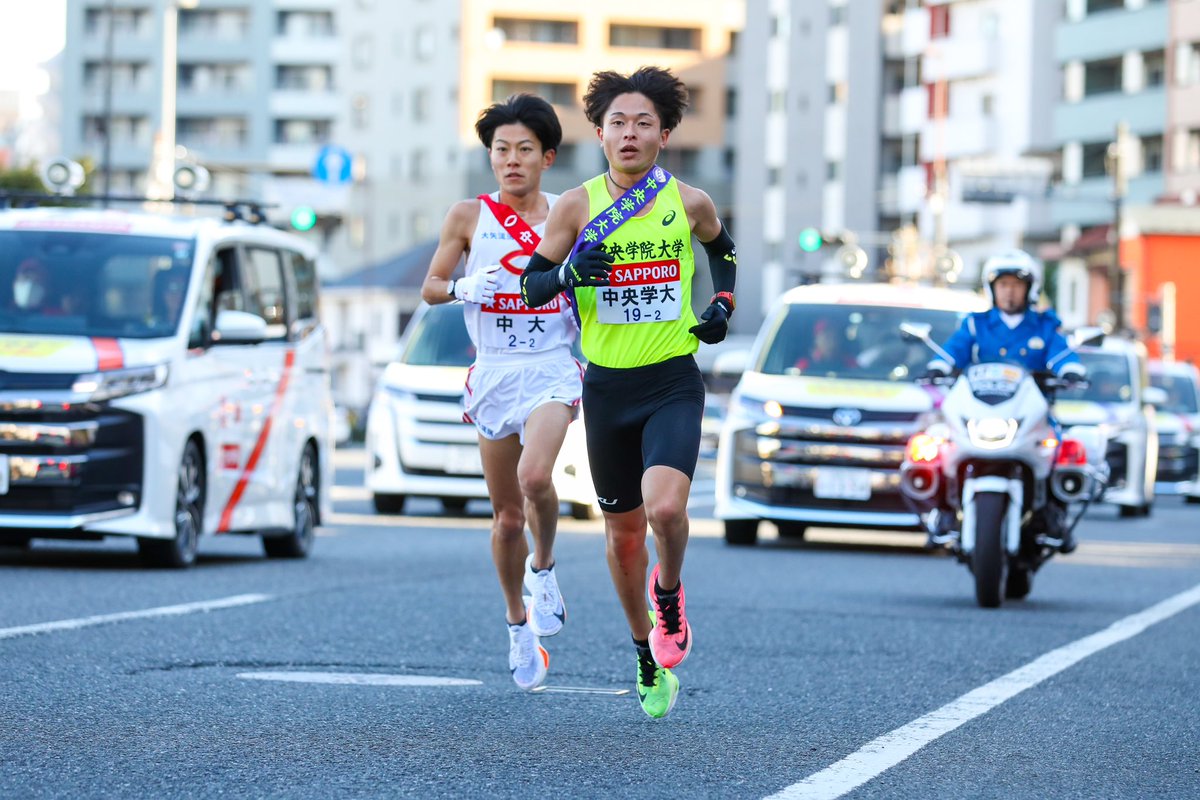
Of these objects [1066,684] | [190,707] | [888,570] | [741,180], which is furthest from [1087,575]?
[741,180]

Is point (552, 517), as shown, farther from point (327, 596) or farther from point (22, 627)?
point (327, 596)

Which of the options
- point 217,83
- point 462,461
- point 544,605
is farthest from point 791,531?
point 217,83

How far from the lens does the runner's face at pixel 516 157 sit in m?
8.80

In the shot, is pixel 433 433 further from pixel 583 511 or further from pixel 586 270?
pixel 586 270

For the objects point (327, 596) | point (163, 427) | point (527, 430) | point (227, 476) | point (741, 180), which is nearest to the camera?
point (527, 430)

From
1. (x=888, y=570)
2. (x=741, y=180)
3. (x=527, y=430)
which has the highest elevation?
(x=741, y=180)

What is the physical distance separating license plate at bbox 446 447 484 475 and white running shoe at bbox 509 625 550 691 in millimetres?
12933

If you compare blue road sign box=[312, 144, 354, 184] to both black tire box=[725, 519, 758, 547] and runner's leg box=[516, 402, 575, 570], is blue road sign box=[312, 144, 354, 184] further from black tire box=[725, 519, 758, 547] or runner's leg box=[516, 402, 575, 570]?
runner's leg box=[516, 402, 575, 570]

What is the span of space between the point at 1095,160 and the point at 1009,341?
230 ft

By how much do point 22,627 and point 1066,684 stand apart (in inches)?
163

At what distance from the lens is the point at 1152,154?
79125 mm

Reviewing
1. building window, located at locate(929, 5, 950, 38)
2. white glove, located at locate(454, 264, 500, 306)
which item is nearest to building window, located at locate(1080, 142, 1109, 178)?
building window, located at locate(929, 5, 950, 38)

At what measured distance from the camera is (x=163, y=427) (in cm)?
1398

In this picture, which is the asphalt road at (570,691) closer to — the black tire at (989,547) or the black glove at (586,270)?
the black tire at (989,547)
